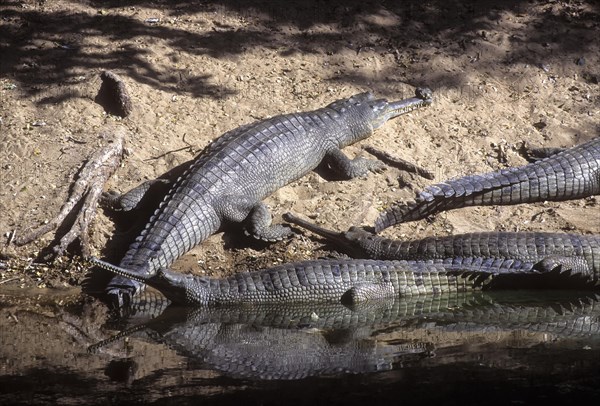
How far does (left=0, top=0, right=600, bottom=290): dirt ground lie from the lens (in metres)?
7.75

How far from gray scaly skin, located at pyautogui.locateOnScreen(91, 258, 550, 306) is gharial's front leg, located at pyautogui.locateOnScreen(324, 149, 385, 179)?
1.57m

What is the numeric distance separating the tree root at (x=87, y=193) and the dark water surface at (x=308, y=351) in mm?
675

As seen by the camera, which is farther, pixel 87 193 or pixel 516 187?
pixel 516 187

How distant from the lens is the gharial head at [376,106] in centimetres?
888

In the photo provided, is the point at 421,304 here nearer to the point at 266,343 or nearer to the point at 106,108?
the point at 266,343

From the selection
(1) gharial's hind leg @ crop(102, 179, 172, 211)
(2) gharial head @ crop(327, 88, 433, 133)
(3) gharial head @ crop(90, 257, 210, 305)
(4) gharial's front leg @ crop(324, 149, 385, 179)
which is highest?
(2) gharial head @ crop(327, 88, 433, 133)

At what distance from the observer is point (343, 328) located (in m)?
6.08

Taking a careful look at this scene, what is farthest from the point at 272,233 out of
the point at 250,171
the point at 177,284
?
the point at 177,284

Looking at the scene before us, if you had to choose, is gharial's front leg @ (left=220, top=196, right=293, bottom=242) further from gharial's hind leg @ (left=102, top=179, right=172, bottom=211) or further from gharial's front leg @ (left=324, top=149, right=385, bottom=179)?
gharial's front leg @ (left=324, top=149, right=385, bottom=179)

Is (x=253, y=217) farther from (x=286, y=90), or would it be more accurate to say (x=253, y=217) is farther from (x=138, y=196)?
(x=286, y=90)

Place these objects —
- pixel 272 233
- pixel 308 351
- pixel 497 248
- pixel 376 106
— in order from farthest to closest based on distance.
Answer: pixel 376 106 < pixel 272 233 < pixel 497 248 < pixel 308 351

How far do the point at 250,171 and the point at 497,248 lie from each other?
238 centimetres

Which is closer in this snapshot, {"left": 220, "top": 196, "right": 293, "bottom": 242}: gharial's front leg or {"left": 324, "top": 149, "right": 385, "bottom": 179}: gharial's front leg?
{"left": 220, "top": 196, "right": 293, "bottom": 242}: gharial's front leg

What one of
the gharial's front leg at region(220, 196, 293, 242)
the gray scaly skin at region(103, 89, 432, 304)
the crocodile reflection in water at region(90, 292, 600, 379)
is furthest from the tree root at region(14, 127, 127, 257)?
the crocodile reflection in water at region(90, 292, 600, 379)
